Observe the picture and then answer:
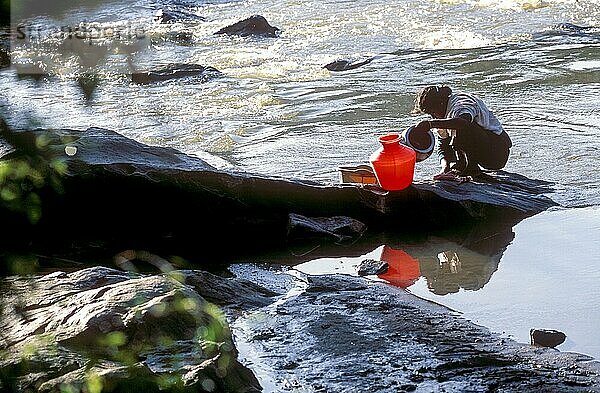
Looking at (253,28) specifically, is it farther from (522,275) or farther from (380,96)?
(522,275)

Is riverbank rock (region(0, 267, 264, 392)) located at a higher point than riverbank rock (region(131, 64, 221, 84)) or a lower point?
higher

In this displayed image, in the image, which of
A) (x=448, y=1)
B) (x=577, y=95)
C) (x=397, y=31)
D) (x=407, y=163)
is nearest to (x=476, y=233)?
(x=407, y=163)

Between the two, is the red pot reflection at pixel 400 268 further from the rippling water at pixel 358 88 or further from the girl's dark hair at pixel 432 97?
the rippling water at pixel 358 88

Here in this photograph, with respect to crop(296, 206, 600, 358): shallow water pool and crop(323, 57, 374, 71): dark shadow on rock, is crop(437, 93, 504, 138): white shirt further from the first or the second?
crop(323, 57, 374, 71): dark shadow on rock

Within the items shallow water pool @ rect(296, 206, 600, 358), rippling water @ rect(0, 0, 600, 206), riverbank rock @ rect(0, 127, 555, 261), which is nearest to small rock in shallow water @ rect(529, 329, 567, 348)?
shallow water pool @ rect(296, 206, 600, 358)

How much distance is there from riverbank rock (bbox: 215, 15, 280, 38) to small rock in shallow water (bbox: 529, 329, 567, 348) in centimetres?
1284

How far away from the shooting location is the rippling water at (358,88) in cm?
867

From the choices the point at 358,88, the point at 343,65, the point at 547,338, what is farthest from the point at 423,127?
the point at 343,65

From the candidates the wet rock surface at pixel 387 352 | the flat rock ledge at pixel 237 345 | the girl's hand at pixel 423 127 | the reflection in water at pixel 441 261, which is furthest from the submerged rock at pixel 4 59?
the girl's hand at pixel 423 127

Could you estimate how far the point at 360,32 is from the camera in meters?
16.2

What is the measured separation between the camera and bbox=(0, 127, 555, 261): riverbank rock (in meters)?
6.38

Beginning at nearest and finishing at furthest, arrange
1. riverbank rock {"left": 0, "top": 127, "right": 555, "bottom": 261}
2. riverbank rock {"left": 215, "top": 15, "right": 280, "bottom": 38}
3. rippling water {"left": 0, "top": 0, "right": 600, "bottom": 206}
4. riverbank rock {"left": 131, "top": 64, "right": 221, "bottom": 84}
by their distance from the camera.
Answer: riverbank rock {"left": 0, "top": 127, "right": 555, "bottom": 261} < rippling water {"left": 0, "top": 0, "right": 600, "bottom": 206} < riverbank rock {"left": 131, "top": 64, "right": 221, "bottom": 84} < riverbank rock {"left": 215, "top": 15, "right": 280, "bottom": 38}

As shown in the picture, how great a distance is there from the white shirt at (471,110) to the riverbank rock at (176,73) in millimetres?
6826

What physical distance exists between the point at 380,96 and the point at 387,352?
712 centimetres
